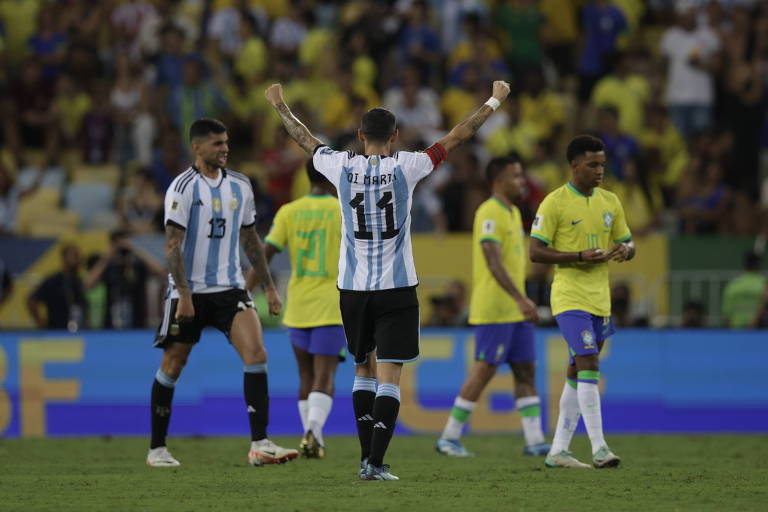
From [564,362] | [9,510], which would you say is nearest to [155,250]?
[564,362]

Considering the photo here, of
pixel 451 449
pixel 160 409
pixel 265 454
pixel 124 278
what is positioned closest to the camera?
pixel 265 454

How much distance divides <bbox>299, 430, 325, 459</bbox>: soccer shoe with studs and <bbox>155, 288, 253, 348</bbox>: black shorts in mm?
1469

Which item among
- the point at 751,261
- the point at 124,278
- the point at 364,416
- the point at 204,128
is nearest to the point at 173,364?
the point at 204,128

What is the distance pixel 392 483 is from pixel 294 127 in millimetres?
2698

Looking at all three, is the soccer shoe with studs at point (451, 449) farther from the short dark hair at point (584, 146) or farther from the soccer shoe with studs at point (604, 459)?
the short dark hair at point (584, 146)

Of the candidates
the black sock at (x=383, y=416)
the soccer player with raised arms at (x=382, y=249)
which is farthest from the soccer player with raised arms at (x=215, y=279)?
the black sock at (x=383, y=416)

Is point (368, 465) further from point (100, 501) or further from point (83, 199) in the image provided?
point (83, 199)

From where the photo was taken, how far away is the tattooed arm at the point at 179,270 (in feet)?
34.4

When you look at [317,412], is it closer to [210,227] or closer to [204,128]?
[210,227]

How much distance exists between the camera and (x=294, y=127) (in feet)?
32.3

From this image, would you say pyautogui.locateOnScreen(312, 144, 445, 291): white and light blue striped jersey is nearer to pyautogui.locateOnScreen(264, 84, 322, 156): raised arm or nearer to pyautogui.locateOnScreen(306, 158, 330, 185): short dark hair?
pyautogui.locateOnScreen(264, 84, 322, 156): raised arm

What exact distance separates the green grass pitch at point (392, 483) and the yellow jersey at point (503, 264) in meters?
1.34

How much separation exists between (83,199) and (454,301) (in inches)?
244

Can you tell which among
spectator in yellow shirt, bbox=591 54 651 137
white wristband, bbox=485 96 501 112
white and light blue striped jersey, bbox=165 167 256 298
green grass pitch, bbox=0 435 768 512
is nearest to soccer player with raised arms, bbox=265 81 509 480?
white wristband, bbox=485 96 501 112
